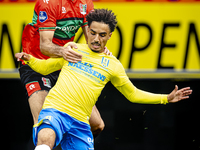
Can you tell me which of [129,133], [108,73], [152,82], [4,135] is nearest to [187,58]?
[152,82]

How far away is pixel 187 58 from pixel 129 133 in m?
1.43

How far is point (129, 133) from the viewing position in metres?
5.48

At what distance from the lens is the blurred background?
17.2 feet

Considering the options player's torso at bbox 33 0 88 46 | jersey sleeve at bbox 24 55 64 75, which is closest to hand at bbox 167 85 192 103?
jersey sleeve at bbox 24 55 64 75

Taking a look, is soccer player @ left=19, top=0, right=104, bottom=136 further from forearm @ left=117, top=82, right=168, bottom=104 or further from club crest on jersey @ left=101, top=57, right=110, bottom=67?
forearm @ left=117, top=82, right=168, bottom=104

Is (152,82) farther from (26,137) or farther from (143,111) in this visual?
(26,137)

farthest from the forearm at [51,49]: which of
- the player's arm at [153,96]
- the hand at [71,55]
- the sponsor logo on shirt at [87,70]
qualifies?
the player's arm at [153,96]

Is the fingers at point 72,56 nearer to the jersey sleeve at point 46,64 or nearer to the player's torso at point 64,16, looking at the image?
the jersey sleeve at point 46,64

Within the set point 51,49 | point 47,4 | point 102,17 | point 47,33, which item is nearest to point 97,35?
point 102,17

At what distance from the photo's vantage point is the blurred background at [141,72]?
524 cm

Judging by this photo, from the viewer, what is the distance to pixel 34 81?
381cm

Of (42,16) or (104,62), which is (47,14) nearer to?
(42,16)

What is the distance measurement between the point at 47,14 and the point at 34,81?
2.37ft

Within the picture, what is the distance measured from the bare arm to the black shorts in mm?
337
